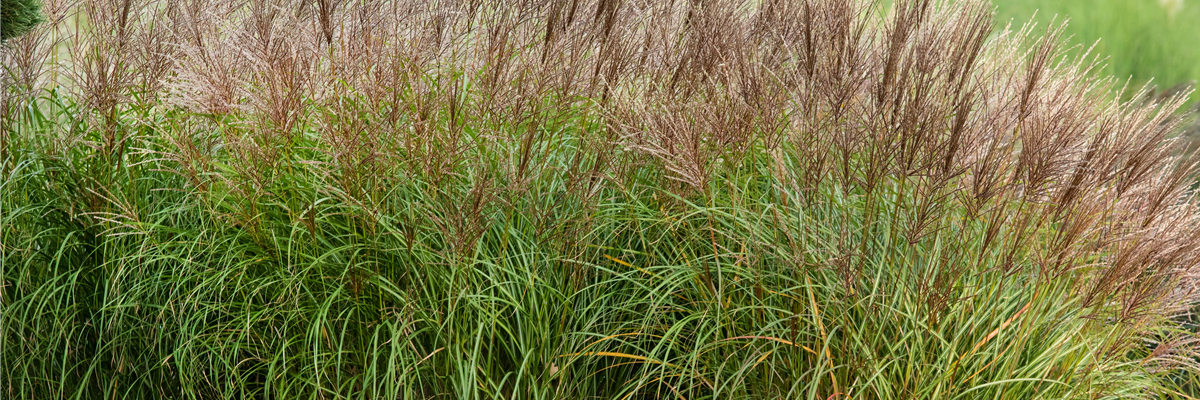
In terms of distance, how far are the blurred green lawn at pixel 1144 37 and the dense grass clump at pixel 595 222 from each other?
5.27 meters

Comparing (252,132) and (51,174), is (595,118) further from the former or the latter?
(51,174)

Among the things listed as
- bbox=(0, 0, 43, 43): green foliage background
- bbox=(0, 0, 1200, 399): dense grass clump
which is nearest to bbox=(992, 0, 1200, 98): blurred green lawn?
bbox=(0, 0, 1200, 399): dense grass clump


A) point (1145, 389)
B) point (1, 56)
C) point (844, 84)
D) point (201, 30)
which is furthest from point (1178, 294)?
point (1, 56)

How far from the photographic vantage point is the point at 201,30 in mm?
2674

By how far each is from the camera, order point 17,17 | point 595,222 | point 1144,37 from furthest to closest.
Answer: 1. point 1144,37
2. point 17,17
3. point 595,222

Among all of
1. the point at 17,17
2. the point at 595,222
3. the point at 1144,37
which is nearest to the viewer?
the point at 595,222

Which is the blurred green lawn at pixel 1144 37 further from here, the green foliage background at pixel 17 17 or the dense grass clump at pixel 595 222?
the green foliage background at pixel 17 17

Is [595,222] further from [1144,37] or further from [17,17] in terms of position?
[1144,37]

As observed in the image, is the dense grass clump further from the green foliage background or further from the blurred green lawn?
the blurred green lawn

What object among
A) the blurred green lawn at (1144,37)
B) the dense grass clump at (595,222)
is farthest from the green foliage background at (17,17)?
the blurred green lawn at (1144,37)

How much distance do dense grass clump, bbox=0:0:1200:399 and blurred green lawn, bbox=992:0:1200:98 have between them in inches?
207

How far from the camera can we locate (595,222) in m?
2.50

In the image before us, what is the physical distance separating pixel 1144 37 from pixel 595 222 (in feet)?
22.0

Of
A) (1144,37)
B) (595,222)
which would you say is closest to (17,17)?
(595,222)
